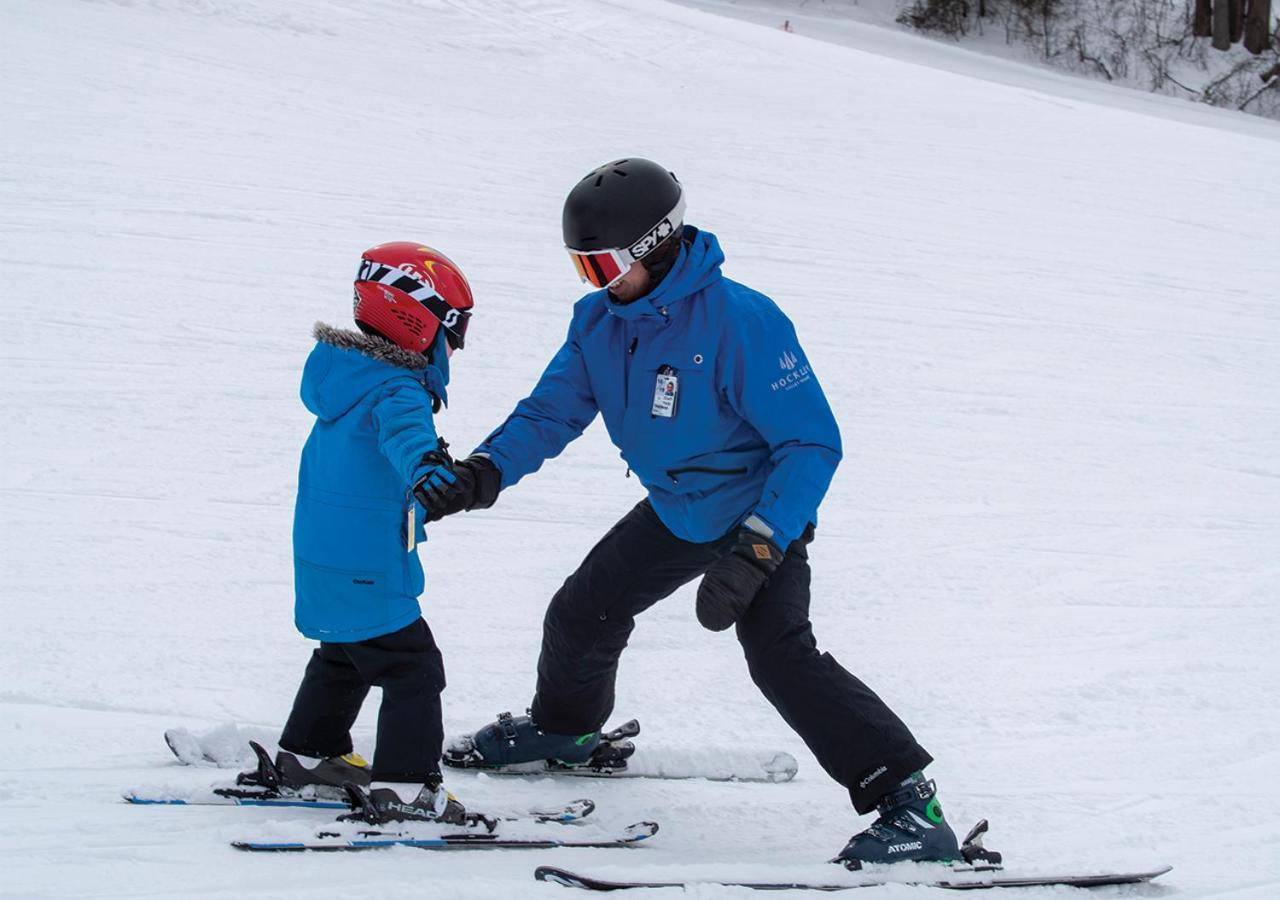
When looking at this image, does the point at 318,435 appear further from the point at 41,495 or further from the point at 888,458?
the point at 888,458

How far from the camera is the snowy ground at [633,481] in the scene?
3.69 metres

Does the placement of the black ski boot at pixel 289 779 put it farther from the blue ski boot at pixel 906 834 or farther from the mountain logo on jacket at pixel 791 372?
the mountain logo on jacket at pixel 791 372

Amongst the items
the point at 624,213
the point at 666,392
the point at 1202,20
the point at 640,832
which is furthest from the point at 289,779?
the point at 1202,20

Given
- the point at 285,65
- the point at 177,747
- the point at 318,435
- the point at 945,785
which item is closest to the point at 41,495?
the point at 177,747

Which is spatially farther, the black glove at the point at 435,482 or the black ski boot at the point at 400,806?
the black ski boot at the point at 400,806

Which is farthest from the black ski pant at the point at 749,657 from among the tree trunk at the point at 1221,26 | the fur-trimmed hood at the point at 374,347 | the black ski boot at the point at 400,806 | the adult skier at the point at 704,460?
the tree trunk at the point at 1221,26

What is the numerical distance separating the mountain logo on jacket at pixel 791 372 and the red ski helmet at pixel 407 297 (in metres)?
0.83

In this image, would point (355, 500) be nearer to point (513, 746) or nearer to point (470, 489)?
point (470, 489)

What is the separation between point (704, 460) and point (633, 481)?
10.4ft

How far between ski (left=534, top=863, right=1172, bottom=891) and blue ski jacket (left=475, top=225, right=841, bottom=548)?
0.83 m

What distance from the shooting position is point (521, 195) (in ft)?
38.7

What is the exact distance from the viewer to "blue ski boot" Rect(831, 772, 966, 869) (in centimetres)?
313

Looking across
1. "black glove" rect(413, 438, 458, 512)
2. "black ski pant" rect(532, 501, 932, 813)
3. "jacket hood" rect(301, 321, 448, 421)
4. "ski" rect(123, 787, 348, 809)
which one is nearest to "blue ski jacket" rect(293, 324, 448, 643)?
"jacket hood" rect(301, 321, 448, 421)

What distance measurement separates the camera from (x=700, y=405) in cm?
331
